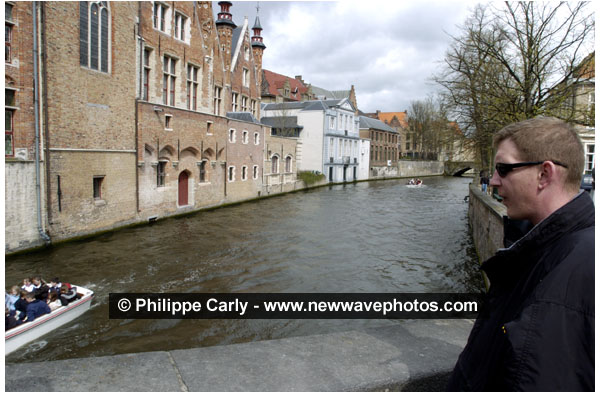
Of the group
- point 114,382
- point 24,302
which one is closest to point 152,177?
point 24,302

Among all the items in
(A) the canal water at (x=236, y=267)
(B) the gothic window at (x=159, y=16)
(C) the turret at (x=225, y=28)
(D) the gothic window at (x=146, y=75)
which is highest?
(C) the turret at (x=225, y=28)

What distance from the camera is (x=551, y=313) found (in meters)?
1.11

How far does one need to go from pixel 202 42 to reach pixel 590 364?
77.3ft

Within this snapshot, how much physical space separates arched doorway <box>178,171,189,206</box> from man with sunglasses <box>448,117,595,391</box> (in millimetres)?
20767

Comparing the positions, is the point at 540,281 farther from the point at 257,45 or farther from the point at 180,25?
the point at 257,45

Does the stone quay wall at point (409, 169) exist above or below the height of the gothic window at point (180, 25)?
below

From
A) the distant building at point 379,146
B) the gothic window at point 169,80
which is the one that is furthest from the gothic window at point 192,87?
the distant building at point 379,146

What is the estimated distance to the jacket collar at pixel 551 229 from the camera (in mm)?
1244

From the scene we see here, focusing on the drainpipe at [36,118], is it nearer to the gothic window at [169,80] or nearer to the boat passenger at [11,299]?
the boat passenger at [11,299]

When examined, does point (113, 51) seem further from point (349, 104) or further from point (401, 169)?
point (401, 169)

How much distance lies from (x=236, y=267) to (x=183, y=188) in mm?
10225

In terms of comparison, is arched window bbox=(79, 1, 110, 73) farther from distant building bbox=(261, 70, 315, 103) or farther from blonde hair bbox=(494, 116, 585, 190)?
distant building bbox=(261, 70, 315, 103)

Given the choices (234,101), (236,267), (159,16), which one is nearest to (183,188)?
(159,16)

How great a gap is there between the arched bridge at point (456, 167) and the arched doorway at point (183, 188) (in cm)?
4536
